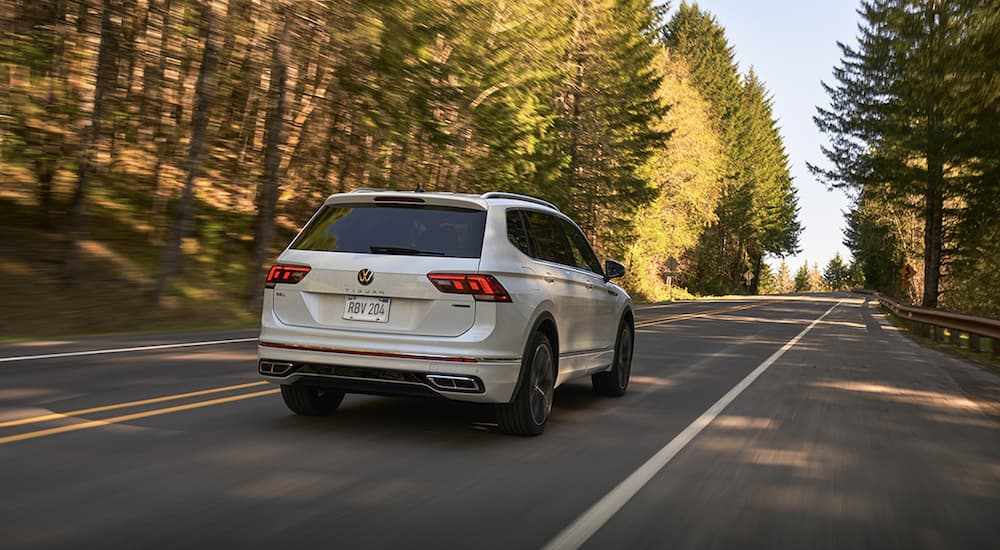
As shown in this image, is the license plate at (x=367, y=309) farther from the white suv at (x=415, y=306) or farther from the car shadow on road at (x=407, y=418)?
the car shadow on road at (x=407, y=418)

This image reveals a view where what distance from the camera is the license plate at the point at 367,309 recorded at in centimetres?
645

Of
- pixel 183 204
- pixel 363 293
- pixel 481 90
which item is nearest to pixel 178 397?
pixel 363 293

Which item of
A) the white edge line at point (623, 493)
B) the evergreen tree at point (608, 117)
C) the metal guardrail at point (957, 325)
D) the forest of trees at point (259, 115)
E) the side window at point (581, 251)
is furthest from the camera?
the evergreen tree at point (608, 117)

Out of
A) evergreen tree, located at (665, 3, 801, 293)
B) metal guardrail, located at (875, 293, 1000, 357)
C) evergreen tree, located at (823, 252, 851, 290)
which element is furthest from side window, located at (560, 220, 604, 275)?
evergreen tree, located at (823, 252, 851, 290)

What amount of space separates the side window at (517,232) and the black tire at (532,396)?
68cm

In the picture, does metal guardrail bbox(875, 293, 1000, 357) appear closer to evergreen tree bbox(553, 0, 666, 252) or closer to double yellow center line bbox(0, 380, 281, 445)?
double yellow center line bbox(0, 380, 281, 445)

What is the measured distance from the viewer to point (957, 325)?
19641mm

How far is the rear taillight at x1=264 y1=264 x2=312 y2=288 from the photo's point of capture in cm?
669

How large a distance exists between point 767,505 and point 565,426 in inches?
103

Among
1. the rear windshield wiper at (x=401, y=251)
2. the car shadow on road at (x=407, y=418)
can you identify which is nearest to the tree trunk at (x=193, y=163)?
the car shadow on road at (x=407, y=418)

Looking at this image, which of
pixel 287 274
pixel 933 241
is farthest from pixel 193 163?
pixel 933 241

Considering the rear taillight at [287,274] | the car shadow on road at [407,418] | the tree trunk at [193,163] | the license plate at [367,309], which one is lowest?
the car shadow on road at [407,418]

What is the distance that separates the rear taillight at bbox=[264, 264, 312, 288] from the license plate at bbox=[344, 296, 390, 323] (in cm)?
43

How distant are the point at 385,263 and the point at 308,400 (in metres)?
1.59
